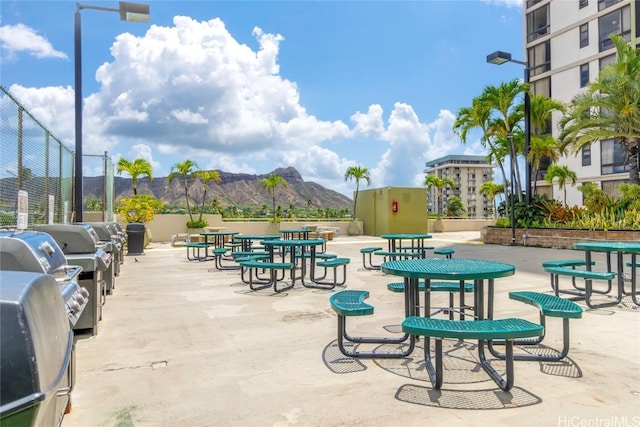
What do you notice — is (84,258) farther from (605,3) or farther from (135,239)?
(605,3)

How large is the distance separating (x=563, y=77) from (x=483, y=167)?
82003 mm

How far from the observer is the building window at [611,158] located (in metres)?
25.9

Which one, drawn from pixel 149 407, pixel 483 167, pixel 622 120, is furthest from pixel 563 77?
pixel 483 167

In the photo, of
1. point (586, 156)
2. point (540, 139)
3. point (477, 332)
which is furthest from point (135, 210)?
point (586, 156)

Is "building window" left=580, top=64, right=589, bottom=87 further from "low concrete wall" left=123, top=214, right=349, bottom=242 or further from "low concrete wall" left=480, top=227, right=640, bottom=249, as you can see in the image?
"low concrete wall" left=123, top=214, right=349, bottom=242

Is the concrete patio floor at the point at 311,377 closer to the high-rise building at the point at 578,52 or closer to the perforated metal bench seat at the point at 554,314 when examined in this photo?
the perforated metal bench seat at the point at 554,314

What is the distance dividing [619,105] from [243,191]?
71485 mm

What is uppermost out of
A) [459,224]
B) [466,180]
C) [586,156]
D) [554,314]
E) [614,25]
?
[614,25]

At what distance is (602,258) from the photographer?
12.0 meters

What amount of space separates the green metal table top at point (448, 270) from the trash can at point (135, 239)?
38.8 feet

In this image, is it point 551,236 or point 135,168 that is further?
point 135,168

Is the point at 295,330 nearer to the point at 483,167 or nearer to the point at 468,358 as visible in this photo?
the point at 468,358

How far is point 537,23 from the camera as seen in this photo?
33094 millimetres

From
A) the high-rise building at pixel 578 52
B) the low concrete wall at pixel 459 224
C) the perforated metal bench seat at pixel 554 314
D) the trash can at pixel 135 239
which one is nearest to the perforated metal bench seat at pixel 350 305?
the perforated metal bench seat at pixel 554 314
